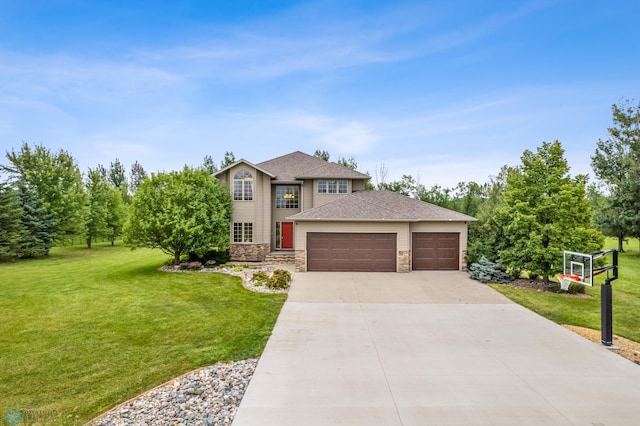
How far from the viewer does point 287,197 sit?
803 inches

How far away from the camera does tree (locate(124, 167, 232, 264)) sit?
15430mm

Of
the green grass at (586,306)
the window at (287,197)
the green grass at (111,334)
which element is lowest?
the green grass at (586,306)

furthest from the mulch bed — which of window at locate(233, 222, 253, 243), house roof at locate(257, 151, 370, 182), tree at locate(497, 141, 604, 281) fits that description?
window at locate(233, 222, 253, 243)

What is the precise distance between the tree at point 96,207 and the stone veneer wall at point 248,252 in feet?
57.2

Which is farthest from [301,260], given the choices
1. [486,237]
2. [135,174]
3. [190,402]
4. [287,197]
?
[135,174]

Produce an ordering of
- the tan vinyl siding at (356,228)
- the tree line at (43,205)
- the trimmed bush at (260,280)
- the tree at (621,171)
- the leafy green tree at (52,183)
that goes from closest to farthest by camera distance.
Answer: the trimmed bush at (260,280) < the tan vinyl siding at (356,228) < the tree line at (43,205) < the tree at (621,171) < the leafy green tree at (52,183)

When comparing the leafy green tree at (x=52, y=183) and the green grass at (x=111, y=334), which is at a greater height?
the leafy green tree at (x=52, y=183)

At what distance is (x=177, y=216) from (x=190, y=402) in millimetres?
12012

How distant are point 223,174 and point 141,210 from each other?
5.35 metres

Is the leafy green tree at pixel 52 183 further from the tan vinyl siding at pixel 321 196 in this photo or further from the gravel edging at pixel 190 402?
the gravel edging at pixel 190 402

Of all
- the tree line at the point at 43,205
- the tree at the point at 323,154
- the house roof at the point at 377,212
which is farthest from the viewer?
the tree at the point at 323,154

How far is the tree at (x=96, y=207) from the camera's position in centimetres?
2878

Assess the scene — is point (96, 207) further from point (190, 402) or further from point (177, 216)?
point (190, 402)

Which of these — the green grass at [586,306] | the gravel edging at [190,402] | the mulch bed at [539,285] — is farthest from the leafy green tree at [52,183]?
the mulch bed at [539,285]
